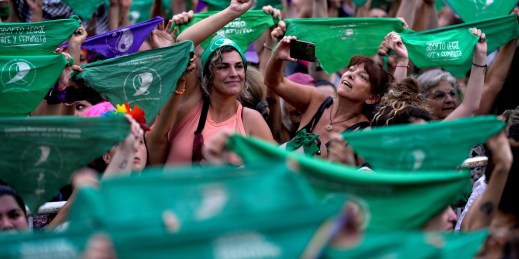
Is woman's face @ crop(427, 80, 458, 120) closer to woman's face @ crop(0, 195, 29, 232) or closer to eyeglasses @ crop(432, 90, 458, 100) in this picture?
eyeglasses @ crop(432, 90, 458, 100)

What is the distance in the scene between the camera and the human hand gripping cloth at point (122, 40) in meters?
7.42

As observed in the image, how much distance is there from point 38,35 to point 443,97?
3.21m

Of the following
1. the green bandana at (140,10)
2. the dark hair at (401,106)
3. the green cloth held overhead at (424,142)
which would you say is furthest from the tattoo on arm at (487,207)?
the green bandana at (140,10)

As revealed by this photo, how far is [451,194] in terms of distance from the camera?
14.5 ft

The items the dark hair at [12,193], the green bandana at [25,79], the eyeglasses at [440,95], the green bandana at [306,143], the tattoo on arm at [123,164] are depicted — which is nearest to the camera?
the tattoo on arm at [123,164]

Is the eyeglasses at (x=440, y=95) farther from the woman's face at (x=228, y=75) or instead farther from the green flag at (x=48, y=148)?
the green flag at (x=48, y=148)

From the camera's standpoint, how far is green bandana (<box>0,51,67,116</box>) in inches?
262

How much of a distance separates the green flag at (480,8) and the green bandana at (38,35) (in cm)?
312

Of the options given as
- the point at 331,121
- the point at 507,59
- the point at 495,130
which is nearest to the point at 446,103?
the point at 507,59

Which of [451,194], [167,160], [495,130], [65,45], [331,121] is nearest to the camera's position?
[451,194]

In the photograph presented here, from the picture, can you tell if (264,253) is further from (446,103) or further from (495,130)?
(446,103)

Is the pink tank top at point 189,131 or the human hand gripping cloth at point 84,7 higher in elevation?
the human hand gripping cloth at point 84,7

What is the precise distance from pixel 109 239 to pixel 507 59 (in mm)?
5273

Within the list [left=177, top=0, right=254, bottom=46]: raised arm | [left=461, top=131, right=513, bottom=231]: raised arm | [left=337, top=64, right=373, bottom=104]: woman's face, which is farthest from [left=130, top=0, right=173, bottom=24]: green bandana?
[left=461, top=131, right=513, bottom=231]: raised arm
